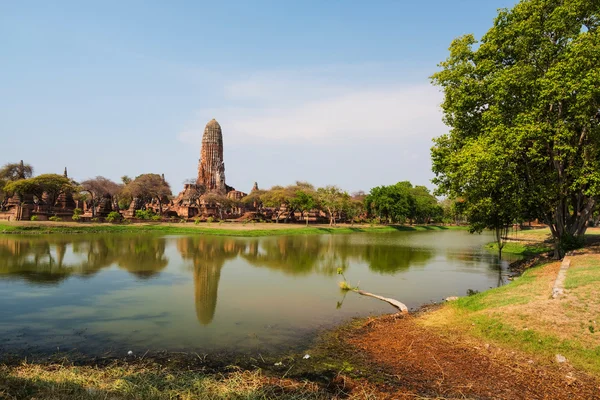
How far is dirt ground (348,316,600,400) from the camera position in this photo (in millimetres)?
6281

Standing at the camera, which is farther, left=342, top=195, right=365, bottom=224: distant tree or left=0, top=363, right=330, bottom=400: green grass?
left=342, top=195, right=365, bottom=224: distant tree

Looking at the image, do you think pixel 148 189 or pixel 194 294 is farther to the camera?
pixel 148 189

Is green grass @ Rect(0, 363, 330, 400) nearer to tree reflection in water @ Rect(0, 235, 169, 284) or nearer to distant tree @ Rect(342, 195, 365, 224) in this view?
tree reflection in water @ Rect(0, 235, 169, 284)

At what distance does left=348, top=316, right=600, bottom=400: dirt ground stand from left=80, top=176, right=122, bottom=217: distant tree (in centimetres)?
6224

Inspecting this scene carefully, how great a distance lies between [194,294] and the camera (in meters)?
15.5

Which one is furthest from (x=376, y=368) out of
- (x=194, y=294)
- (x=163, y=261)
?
(x=163, y=261)

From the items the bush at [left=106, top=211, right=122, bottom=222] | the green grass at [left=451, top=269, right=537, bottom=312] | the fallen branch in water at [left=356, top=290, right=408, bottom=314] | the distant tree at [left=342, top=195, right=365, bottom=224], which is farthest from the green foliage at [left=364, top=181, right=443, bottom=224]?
the green grass at [left=451, top=269, right=537, bottom=312]

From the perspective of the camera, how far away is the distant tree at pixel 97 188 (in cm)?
6122

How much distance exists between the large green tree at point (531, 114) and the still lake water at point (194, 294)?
5.06 m

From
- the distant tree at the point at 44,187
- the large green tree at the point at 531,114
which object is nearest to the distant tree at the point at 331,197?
the distant tree at the point at 44,187

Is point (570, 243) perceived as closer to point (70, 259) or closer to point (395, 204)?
point (70, 259)

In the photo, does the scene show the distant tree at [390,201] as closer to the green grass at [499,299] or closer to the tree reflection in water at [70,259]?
the tree reflection in water at [70,259]

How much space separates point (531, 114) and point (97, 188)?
6410 cm

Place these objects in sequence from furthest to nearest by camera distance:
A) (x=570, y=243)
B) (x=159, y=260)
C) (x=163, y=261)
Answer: (x=159, y=260)
(x=163, y=261)
(x=570, y=243)
